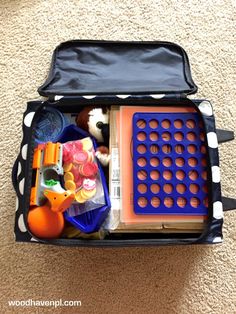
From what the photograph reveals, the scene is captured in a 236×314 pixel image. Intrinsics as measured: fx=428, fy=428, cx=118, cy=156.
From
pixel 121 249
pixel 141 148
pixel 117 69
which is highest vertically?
pixel 117 69

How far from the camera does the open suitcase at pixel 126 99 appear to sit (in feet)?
2.55

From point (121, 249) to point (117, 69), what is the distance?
38 centimetres

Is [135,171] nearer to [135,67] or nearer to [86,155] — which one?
[86,155]

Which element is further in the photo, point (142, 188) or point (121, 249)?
point (121, 249)

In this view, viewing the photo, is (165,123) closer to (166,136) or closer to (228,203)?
(166,136)

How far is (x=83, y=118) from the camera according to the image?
840 mm

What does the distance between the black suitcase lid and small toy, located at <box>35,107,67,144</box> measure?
0.13 feet

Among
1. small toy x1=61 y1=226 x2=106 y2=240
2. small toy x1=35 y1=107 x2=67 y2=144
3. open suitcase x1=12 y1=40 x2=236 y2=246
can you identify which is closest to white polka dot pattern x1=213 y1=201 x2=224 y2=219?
open suitcase x1=12 y1=40 x2=236 y2=246

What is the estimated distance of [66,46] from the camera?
93cm

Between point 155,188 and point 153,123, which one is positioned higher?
point 153,123

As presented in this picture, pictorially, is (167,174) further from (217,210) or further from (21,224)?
(21,224)

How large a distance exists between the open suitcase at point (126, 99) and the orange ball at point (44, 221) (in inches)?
0.5

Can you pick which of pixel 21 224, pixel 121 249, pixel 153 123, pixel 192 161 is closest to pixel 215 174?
pixel 192 161

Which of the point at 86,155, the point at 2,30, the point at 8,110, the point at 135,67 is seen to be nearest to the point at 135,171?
the point at 86,155
